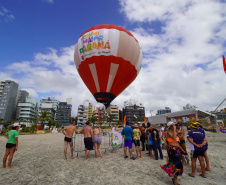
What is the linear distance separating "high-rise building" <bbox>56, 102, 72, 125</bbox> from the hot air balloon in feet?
360

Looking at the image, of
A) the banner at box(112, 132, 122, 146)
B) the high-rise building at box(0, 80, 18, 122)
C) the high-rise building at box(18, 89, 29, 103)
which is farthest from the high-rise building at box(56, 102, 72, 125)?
the banner at box(112, 132, 122, 146)

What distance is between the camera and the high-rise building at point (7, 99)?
3179 inches

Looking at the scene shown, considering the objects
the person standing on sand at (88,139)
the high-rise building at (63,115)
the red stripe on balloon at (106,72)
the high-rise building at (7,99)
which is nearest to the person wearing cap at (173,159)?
the person standing on sand at (88,139)

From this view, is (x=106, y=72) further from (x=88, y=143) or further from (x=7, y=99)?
(x=7, y=99)

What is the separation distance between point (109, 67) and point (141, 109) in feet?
343

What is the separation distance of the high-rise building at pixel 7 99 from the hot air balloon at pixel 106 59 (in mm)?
96095

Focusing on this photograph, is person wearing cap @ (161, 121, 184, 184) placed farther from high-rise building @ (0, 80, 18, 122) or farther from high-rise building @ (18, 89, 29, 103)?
high-rise building @ (18, 89, 29, 103)

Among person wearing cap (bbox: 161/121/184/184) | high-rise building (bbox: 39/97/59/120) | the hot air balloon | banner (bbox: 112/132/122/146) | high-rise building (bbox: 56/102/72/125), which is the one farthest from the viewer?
high-rise building (bbox: 56/102/72/125)

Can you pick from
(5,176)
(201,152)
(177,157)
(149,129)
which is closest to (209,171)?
(201,152)

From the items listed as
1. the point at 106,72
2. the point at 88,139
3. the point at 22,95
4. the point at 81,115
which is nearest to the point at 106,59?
the point at 106,72

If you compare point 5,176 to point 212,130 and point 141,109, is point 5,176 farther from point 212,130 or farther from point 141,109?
point 141,109

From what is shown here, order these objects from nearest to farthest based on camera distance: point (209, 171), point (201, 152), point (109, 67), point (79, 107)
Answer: point (201, 152) < point (209, 171) < point (109, 67) < point (79, 107)

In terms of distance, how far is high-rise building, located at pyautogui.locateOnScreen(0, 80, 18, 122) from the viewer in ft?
265

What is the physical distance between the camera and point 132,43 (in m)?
10.8
